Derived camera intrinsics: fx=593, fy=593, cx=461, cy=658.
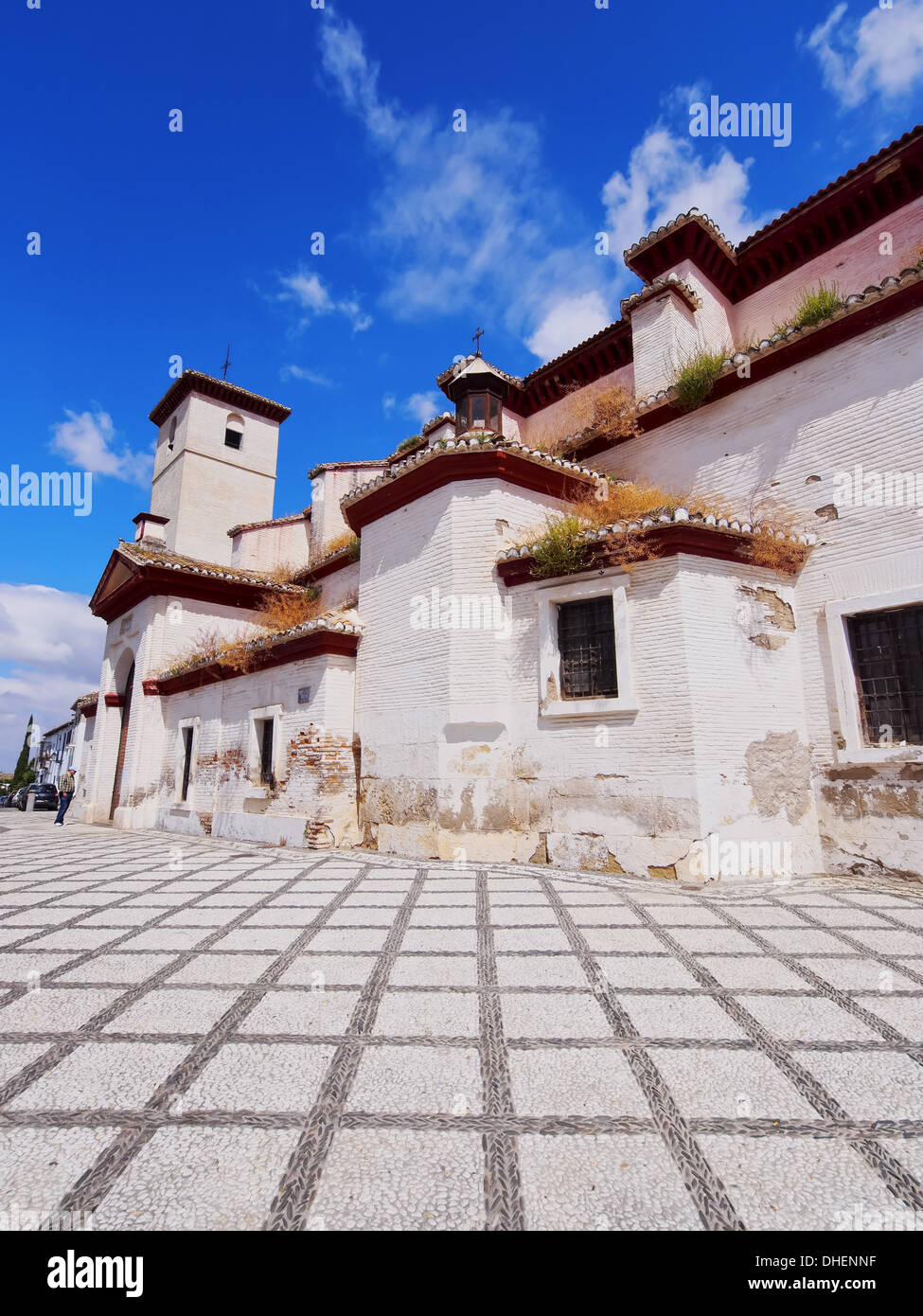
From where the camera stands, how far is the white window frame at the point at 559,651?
6.96 meters

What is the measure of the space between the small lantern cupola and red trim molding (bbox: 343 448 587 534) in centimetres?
Result: 165

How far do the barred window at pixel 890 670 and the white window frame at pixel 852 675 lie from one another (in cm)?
10

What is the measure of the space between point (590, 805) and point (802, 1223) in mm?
5372

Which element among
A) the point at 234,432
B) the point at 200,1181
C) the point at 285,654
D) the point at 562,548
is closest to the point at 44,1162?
the point at 200,1181

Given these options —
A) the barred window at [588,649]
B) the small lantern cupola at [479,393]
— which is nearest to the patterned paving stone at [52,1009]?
the barred window at [588,649]

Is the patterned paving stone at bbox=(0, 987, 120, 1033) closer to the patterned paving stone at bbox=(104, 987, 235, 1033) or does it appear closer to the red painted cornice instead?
the patterned paving stone at bbox=(104, 987, 235, 1033)

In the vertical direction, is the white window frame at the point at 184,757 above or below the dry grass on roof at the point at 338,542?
below

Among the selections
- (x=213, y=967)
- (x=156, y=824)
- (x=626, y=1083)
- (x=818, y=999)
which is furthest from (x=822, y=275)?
(x=156, y=824)

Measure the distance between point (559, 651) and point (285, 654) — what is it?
15.7 feet

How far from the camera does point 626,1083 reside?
242 centimetres

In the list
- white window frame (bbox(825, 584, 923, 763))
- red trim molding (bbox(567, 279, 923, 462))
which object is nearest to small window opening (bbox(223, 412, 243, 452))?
red trim molding (bbox(567, 279, 923, 462))

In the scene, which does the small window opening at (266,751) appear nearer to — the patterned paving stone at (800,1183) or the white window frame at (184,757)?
the white window frame at (184,757)

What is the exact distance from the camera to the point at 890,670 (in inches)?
257

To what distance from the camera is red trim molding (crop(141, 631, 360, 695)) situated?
9.28 m
